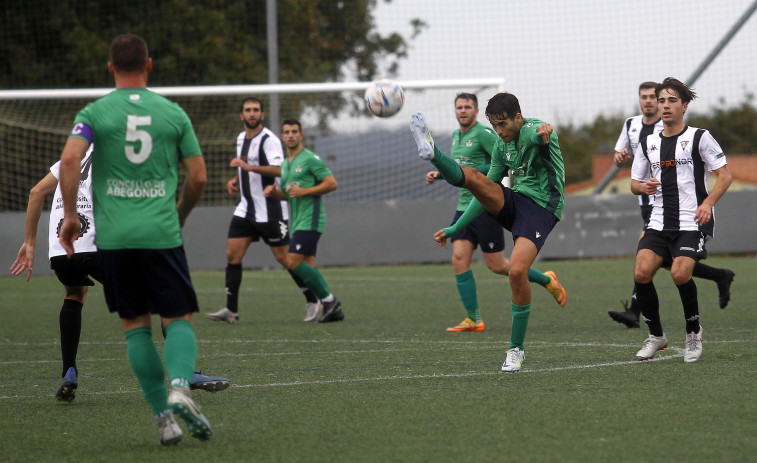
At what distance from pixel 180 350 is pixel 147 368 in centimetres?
18

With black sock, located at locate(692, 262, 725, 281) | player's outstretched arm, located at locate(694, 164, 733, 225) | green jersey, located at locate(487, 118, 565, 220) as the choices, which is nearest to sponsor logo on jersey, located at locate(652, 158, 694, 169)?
player's outstretched arm, located at locate(694, 164, 733, 225)

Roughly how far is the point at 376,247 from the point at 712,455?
15.6 meters

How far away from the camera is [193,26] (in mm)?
26469

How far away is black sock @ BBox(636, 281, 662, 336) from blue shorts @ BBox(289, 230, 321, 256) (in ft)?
14.5

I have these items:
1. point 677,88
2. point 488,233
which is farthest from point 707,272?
point 677,88

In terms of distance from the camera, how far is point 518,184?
6637mm

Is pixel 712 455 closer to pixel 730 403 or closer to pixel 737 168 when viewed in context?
pixel 730 403

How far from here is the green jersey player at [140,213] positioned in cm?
434

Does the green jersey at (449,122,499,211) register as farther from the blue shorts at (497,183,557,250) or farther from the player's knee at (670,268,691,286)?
the player's knee at (670,268,691,286)

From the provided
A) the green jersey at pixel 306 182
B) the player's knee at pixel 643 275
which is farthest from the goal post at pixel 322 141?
the player's knee at pixel 643 275

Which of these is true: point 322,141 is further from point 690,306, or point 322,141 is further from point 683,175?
point 690,306

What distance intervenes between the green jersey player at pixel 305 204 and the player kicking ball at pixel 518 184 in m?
3.96

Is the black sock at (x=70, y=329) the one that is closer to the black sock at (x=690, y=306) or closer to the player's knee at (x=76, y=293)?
the player's knee at (x=76, y=293)

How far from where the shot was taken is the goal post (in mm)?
19203
